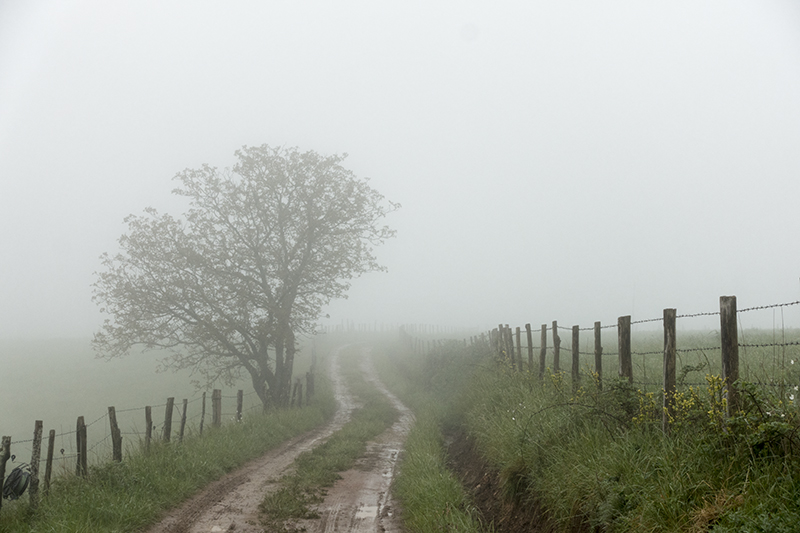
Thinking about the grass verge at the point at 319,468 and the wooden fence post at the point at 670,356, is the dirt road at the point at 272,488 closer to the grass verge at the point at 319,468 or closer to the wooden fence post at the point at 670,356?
the grass verge at the point at 319,468

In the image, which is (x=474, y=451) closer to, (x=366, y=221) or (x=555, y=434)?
(x=555, y=434)

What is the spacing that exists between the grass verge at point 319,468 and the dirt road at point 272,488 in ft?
0.70

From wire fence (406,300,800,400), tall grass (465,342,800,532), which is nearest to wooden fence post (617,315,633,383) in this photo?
wire fence (406,300,800,400)

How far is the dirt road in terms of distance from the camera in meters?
7.57

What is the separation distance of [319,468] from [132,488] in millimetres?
3725

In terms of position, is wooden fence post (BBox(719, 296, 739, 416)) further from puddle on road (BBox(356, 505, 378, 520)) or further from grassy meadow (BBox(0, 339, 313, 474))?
grassy meadow (BBox(0, 339, 313, 474))

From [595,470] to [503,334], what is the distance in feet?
37.9

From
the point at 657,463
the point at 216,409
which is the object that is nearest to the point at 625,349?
the point at 657,463

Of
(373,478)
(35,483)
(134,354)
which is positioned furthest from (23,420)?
(373,478)

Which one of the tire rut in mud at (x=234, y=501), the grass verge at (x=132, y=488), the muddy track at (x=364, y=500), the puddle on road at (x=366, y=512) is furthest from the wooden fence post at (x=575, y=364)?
the grass verge at (x=132, y=488)

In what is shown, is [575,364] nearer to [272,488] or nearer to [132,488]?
[272,488]

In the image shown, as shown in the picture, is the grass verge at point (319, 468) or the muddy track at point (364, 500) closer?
the muddy track at point (364, 500)

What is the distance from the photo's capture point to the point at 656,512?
168 inches

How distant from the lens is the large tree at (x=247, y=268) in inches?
747
